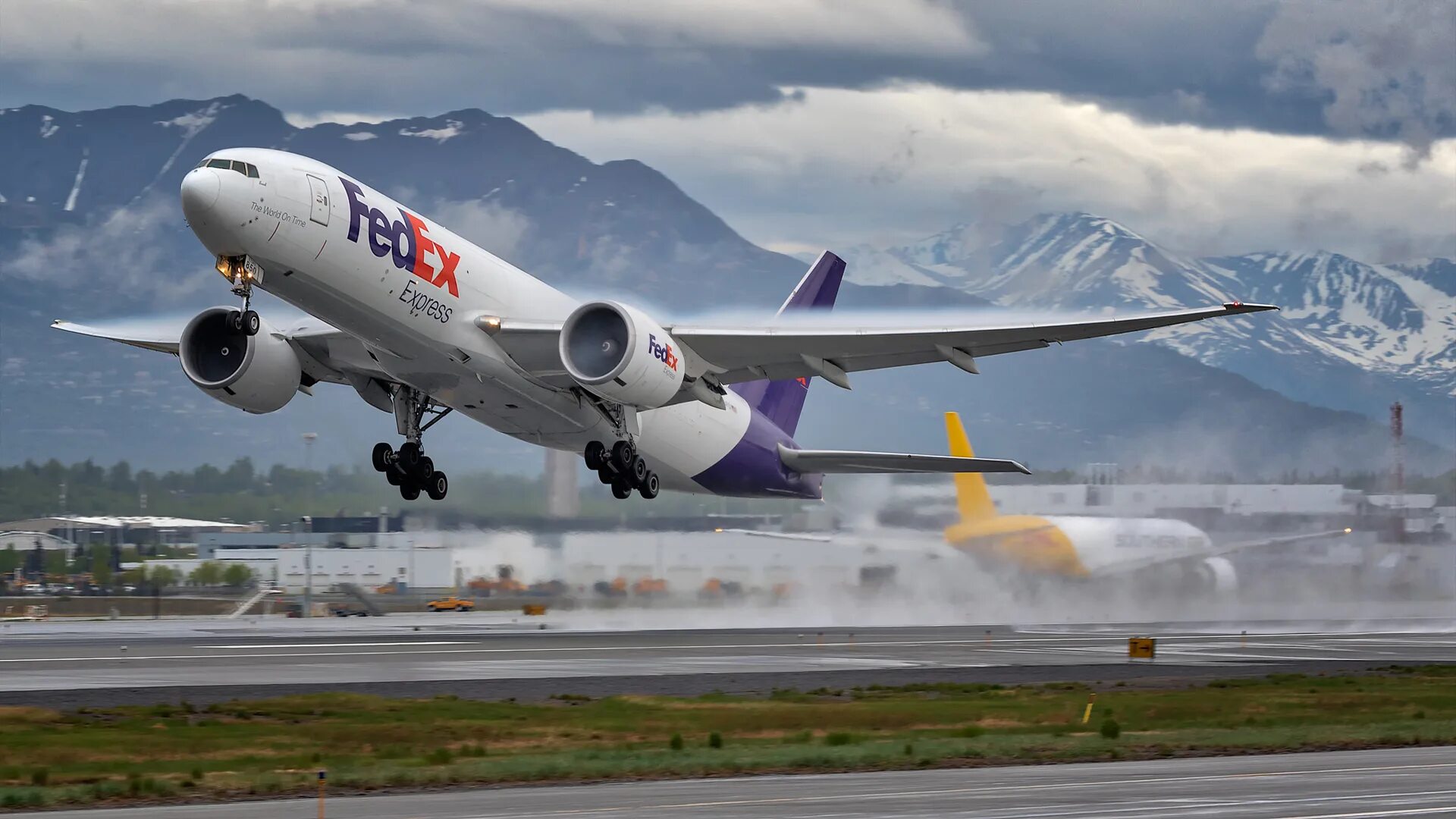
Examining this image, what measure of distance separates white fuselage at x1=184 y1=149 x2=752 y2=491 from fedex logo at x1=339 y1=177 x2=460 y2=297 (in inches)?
0.9

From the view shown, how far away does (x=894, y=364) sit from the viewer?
36812mm

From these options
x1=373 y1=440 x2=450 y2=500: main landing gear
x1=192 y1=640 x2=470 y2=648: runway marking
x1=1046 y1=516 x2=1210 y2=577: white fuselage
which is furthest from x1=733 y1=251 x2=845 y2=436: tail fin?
x1=1046 y1=516 x2=1210 y2=577: white fuselage

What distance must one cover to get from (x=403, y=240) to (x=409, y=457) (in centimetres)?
815

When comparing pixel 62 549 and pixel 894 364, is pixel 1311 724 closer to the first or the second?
pixel 894 364

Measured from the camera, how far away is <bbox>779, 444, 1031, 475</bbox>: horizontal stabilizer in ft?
139

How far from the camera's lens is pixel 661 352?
3328 cm

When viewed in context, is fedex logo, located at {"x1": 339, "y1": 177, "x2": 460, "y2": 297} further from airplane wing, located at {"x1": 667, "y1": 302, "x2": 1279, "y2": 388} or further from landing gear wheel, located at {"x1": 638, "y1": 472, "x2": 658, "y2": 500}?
landing gear wheel, located at {"x1": 638, "y1": 472, "x2": 658, "y2": 500}

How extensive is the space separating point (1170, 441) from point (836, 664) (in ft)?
146

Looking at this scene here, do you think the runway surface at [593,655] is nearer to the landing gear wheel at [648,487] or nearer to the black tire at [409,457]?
the landing gear wheel at [648,487]

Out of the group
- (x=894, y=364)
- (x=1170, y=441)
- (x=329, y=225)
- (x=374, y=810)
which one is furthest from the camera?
(x=1170, y=441)

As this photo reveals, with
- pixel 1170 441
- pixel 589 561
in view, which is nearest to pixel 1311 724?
pixel 589 561

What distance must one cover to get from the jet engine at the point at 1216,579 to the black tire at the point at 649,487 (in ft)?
122

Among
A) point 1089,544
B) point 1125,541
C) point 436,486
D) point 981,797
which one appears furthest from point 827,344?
point 1125,541

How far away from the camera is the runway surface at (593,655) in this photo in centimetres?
3856
